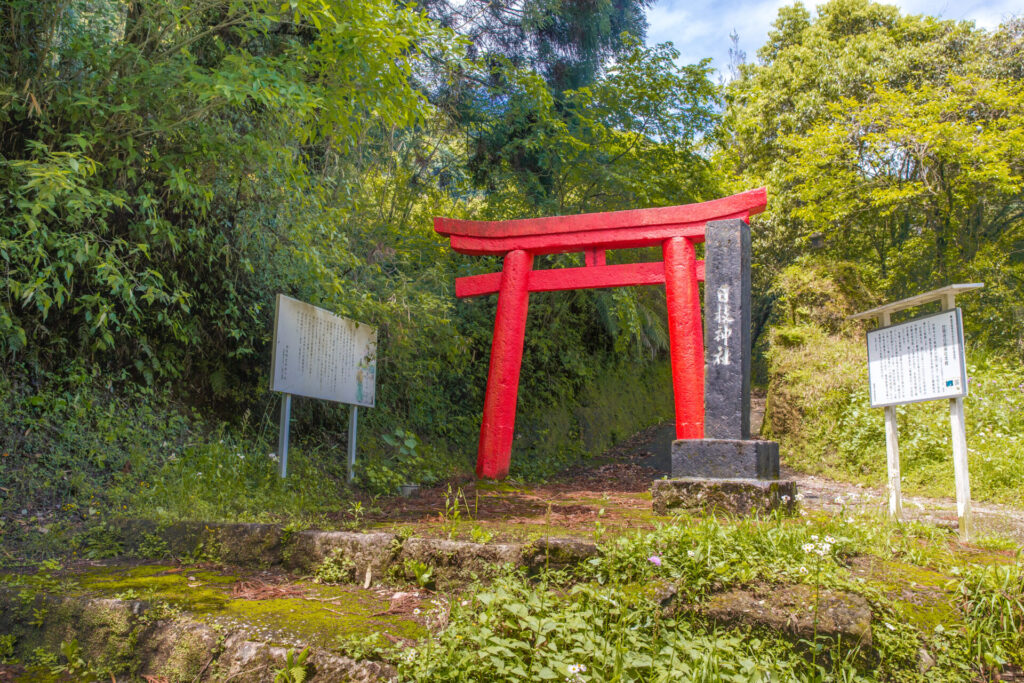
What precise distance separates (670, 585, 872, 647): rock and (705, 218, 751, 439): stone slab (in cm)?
235

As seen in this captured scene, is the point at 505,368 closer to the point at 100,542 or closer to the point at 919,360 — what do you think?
the point at 919,360

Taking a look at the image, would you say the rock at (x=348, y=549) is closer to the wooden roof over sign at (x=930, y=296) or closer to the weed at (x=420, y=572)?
the weed at (x=420, y=572)

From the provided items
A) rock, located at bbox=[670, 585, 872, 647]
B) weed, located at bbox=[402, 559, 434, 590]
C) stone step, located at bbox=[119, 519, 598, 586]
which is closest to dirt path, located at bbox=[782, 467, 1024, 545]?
rock, located at bbox=[670, 585, 872, 647]

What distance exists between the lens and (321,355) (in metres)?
5.67

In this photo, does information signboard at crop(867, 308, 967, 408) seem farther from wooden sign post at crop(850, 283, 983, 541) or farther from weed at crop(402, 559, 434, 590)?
weed at crop(402, 559, 434, 590)

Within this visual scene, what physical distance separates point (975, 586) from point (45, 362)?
5.89 m

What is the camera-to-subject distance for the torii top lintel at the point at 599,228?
6.55 meters

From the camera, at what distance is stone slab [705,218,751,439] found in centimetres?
501

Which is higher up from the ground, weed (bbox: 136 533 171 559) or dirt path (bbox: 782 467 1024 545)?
dirt path (bbox: 782 467 1024 545)

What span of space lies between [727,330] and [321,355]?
11.6 feet

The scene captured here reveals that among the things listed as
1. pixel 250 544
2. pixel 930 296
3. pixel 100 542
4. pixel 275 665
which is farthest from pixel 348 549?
pixel 930 296

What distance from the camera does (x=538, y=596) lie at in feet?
8.59

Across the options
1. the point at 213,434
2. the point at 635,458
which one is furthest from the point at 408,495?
the point at 635,458

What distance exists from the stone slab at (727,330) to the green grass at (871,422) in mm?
3614
